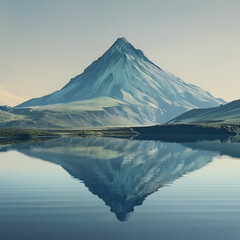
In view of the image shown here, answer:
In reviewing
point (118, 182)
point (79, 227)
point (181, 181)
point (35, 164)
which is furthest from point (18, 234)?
point (35, 164)

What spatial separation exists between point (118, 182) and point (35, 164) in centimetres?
3379

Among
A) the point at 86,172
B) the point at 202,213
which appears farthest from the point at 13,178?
the point at 202,213

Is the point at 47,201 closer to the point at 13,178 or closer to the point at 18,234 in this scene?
the point at 18,234

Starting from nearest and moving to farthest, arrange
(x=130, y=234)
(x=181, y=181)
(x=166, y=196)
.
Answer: (x=130, y=234), (x=166, y=196), (x=181, y=181)

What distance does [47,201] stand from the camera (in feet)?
144

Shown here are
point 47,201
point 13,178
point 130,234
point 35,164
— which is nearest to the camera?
point 130,234

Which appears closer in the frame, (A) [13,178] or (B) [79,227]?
(B) [79,227]

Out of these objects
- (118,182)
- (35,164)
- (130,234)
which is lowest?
(130,234)

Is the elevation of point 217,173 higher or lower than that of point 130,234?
higher

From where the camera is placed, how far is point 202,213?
3728cm

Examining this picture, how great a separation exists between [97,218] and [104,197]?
1148 centimetres

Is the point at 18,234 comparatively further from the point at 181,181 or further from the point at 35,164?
the point at 35,164

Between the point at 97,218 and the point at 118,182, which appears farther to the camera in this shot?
the point at 118,182

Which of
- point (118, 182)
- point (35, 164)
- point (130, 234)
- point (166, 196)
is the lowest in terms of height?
point (130, 234)
